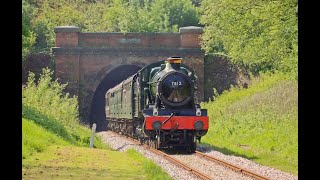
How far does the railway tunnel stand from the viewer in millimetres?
50125

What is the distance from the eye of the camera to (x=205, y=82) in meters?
44.6

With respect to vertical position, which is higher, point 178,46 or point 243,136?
point 178,46

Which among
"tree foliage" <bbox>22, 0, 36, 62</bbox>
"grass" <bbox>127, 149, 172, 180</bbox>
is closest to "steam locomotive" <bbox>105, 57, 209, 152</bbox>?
"grass" <bbox>127, 149, 172, 180</bbox>

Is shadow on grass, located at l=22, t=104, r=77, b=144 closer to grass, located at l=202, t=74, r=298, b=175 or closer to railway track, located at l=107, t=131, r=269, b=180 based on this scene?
railway track, located at l=107, t=131, r=269, b=180

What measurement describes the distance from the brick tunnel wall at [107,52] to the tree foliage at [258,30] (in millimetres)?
1717

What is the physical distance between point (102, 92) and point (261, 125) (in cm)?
3003

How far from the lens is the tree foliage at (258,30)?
22.6m

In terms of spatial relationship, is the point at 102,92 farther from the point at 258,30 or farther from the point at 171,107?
the point at 171,107

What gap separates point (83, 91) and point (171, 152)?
2264 cm

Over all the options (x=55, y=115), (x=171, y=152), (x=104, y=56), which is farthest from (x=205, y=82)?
(x=171, y=152)

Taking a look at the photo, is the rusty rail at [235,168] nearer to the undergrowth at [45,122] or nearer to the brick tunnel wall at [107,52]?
the undergrowth at [45,122]

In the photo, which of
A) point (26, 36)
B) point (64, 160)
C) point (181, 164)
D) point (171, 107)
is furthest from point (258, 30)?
point (64, 160)

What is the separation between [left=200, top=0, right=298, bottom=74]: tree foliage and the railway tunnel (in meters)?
9.30

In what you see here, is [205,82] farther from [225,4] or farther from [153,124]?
[153,124]
